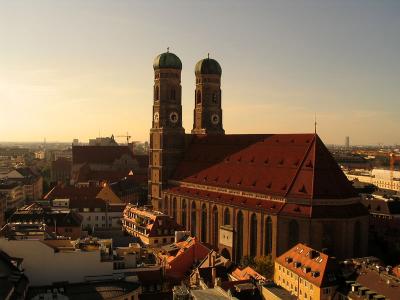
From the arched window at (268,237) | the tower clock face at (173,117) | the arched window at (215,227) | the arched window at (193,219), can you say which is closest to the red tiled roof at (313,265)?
the arched window at (268,237)

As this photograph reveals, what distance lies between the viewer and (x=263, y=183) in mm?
91188

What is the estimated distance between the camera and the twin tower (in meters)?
118

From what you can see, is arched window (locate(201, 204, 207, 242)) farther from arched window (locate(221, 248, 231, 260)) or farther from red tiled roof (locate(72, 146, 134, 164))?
red tiled roof (locate(72, 146, 134, 164))

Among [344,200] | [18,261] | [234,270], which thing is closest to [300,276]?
[234,270]

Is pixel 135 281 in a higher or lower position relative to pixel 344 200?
lower

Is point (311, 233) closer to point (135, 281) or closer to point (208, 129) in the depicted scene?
point (135, 281)

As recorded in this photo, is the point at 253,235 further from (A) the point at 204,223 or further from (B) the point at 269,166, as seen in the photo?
(A) the point at 204,223

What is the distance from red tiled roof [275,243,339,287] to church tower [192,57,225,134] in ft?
182

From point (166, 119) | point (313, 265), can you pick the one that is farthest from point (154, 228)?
point (313, 265)

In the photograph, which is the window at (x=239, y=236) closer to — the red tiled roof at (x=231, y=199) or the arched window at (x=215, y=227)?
the red tiled roof at (x=231, y=199)

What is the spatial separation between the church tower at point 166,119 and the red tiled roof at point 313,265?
165ft

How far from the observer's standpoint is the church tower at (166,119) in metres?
117

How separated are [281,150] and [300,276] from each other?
3134 cm

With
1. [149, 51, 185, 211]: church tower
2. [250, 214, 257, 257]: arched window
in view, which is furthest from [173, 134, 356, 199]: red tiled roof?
[250, 214, 257, 257]: arched window
